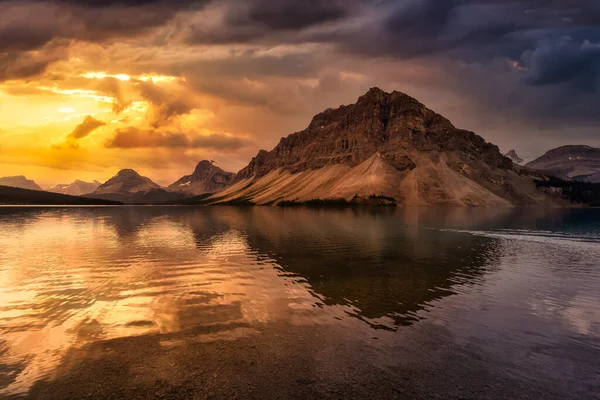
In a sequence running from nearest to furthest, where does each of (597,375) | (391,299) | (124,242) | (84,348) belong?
(597,375) → (84,348) → (391,299) → (124,242)

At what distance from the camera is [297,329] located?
965 inches

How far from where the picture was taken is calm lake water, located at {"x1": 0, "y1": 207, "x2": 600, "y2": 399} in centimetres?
1739

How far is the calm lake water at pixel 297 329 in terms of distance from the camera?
57.1ft

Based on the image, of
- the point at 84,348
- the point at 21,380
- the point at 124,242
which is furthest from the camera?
the point at 124,242

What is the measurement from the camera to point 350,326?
25.0 m

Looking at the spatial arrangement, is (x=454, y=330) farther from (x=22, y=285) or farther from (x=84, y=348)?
(x=22, y=285)

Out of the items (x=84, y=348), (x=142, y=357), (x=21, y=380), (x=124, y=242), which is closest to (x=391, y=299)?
(x=142, y=357)

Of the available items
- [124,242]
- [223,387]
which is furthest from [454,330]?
[124,242]

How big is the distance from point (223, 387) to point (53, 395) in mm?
7637

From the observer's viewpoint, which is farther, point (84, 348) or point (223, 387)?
point (84, 348)

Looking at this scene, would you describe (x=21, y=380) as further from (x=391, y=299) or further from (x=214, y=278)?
(x=391, y=299)

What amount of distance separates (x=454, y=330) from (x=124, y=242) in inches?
2642

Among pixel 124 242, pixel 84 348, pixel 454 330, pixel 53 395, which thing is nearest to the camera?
pixel 53 395

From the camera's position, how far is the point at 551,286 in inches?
1515
